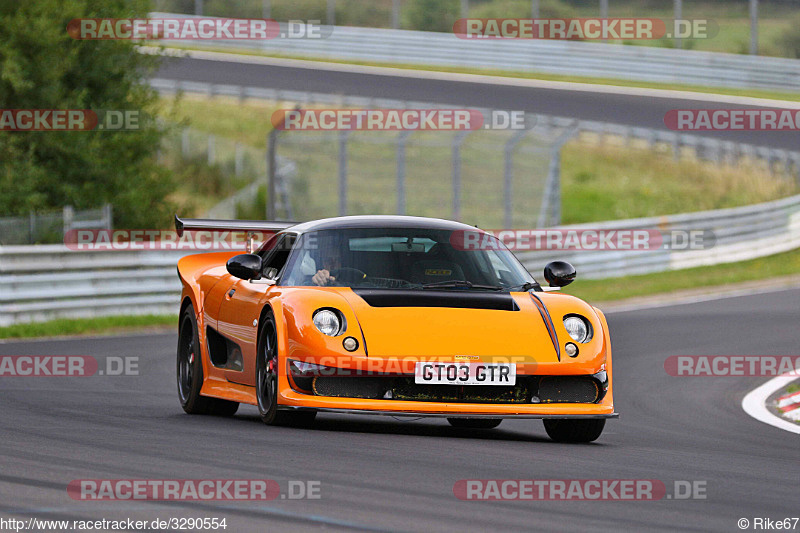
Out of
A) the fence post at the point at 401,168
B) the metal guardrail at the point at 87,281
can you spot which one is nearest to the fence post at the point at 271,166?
the fence post at the point at 401,168

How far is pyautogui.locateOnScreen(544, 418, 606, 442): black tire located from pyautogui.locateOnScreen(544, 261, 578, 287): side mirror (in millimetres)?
1018

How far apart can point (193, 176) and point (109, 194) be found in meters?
9.96

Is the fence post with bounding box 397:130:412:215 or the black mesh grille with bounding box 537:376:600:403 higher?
the black mesh grille with bounding box 537:376:600:403

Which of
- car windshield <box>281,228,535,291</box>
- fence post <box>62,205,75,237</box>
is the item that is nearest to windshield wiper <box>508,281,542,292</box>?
car windshield <box>281,228,535,291</box>

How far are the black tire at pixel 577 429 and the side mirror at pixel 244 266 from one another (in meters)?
2.08

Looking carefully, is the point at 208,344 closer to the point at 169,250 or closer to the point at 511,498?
the point at 511,498

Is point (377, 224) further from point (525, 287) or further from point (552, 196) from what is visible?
point (552, 196)

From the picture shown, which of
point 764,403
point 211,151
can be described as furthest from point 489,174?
point 764,403

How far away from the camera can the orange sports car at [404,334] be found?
8.24 meters

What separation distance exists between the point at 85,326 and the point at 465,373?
33.9ft

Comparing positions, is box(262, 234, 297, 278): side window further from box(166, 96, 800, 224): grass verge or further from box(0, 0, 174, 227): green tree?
box(166, 96, 800, 224): grass verge

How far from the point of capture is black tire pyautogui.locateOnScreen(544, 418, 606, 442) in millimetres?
8727

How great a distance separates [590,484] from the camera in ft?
21.8

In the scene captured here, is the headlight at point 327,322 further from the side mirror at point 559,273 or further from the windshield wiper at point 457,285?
the side mirror at point 559,273
